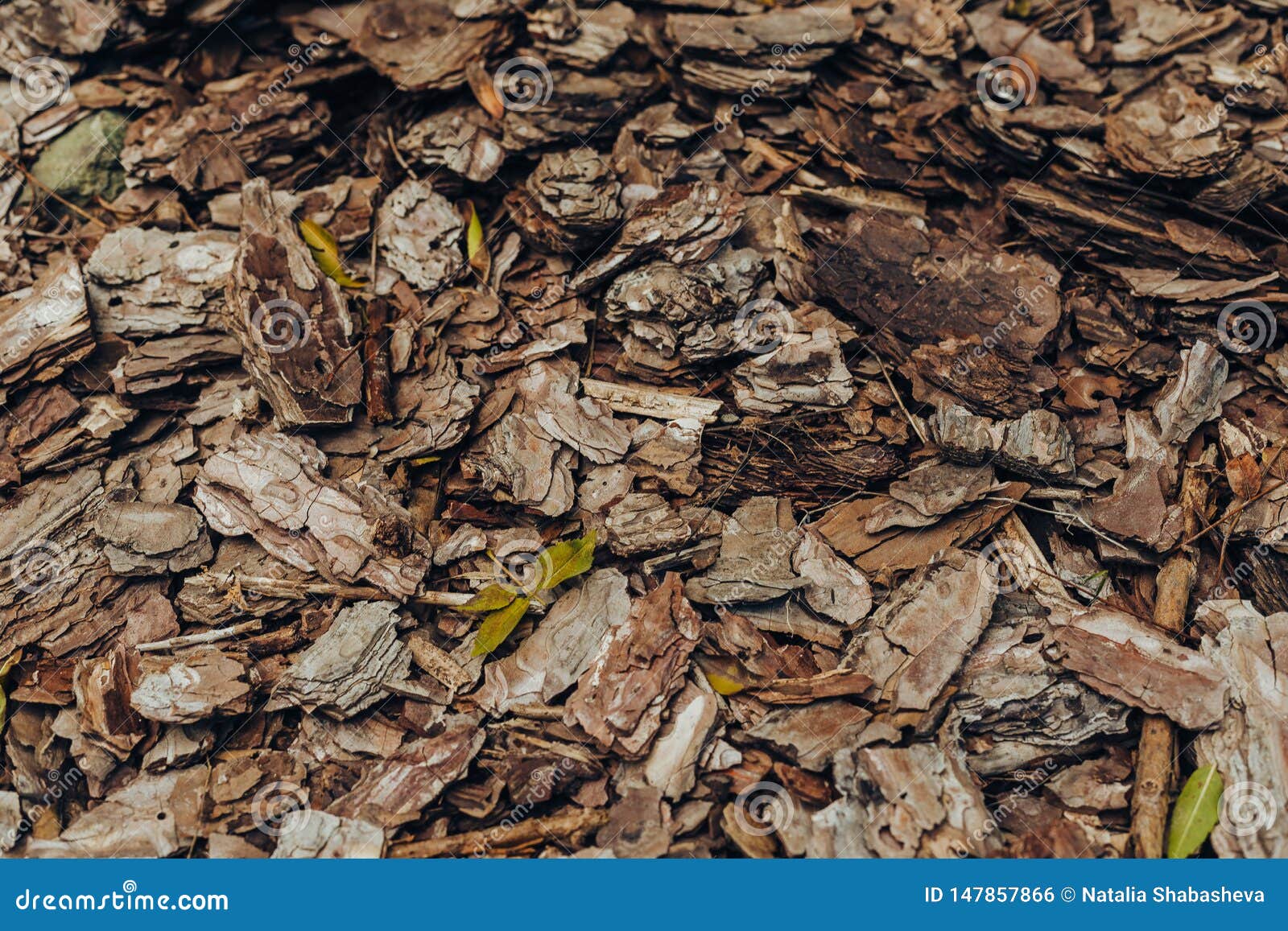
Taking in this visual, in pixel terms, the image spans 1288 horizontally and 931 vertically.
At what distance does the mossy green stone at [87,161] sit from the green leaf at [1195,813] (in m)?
6.95

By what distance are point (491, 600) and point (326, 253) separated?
2.38 meters

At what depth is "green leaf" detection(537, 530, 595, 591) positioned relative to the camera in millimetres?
4863

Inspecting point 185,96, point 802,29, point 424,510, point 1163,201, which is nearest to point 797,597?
point 424,510

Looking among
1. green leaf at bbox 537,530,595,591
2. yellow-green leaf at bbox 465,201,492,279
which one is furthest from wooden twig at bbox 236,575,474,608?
yellow-green leaf at bbox 465,201,492,279

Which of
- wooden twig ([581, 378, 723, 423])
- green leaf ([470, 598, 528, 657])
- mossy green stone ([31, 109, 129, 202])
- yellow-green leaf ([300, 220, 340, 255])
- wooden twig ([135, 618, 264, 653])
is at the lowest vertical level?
green leaf ([470, 598, 528, 657])

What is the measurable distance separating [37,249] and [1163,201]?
22.1ft

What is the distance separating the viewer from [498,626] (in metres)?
4.86

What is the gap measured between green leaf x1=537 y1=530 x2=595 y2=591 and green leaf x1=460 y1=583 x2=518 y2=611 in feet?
0.54

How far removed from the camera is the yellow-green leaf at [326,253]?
5.62 meters

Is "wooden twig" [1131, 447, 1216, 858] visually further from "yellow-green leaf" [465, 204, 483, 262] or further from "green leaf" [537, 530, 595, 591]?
"yellow-green leaf" [465, 204, 483, 262]

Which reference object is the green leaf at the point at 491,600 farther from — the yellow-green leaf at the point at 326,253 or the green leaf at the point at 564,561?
the yellow-green leaf at the point at 326,253

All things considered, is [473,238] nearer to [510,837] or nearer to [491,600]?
[491,600]

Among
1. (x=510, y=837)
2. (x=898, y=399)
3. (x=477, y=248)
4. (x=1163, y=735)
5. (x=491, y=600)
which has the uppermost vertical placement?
(x=477, y=248)

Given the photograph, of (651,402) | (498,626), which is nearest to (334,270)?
(651,402)
